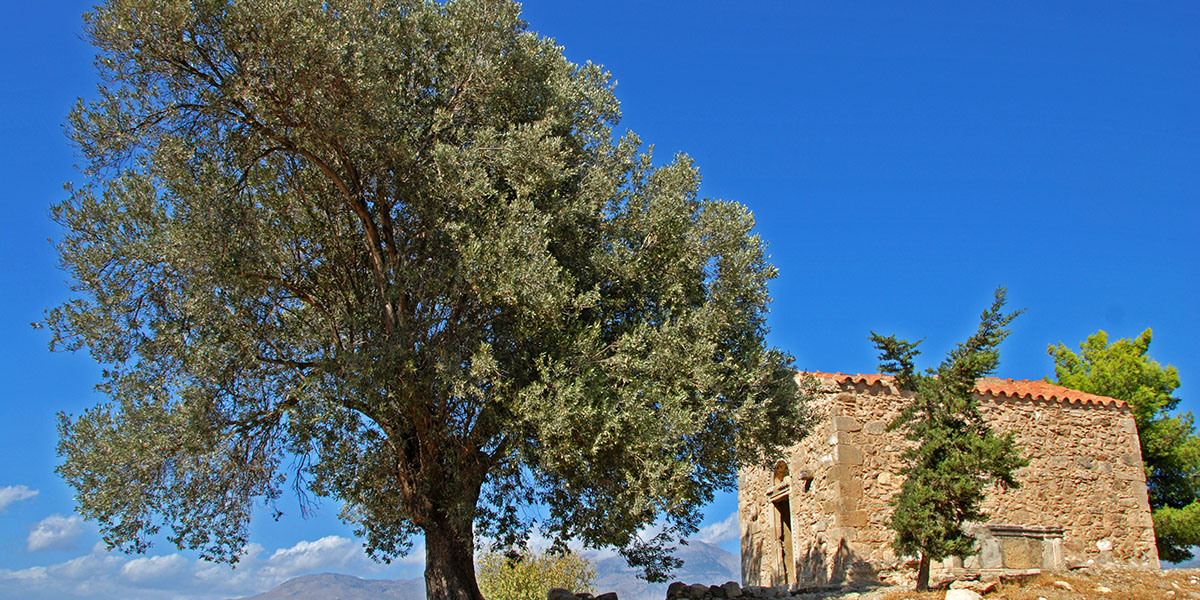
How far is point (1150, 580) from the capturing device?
13.3 m

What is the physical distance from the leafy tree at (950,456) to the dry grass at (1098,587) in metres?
0.81

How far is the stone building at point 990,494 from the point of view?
16453 mm

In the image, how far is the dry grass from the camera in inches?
470

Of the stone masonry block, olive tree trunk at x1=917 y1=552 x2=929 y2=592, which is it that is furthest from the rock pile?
the stone masonry block

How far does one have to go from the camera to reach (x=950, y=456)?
12945 mm

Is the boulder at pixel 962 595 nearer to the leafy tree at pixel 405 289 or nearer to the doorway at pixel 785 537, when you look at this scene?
the leafy tree at pixel 405 289

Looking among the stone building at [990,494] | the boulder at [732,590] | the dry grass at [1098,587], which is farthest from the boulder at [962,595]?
the boulder at [732,590]

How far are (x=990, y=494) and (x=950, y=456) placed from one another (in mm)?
5263

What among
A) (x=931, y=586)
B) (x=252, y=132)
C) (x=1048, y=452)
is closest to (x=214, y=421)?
(x=252, y=132)

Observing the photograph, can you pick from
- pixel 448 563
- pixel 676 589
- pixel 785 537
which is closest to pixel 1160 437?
pixel 785 537

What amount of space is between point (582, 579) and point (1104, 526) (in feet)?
43.5

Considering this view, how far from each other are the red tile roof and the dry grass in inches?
194

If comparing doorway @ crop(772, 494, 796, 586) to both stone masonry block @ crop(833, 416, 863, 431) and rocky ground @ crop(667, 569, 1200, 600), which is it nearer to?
stone masonry block @ crop(833, 416, 863, 431)

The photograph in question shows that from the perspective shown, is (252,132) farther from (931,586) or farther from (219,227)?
(931,586)
